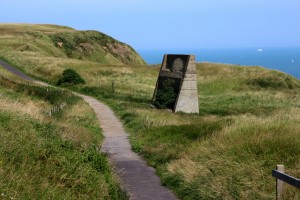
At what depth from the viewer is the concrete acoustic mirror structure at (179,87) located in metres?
35.0

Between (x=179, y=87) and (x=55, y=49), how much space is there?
2758 inches

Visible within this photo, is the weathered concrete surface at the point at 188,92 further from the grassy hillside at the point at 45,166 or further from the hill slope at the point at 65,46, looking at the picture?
the hill slope at the point at 65,46

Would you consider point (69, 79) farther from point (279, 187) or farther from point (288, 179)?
point (288, 179)

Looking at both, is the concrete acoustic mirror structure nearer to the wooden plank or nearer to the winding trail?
the winding trail

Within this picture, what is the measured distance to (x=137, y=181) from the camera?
13.7 metres

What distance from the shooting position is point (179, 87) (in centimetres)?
3525

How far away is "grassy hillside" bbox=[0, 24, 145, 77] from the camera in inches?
2669

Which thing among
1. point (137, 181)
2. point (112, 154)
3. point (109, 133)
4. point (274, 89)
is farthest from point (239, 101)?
point (137, 181)

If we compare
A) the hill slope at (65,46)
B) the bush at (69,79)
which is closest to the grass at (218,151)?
the bush at (69,79)

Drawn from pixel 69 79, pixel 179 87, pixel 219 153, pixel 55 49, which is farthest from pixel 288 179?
pixel 55 49

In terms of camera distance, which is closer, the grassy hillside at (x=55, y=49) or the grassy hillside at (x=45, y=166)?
the grassy hillside at (x=45, y=166)

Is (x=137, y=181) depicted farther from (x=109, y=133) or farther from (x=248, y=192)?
(x=109, y=133)

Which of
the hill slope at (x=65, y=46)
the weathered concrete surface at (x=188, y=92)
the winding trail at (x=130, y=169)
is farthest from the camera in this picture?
the hill slope at (x=65, y=46)

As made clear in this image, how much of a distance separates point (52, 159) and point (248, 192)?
4.40 meters
